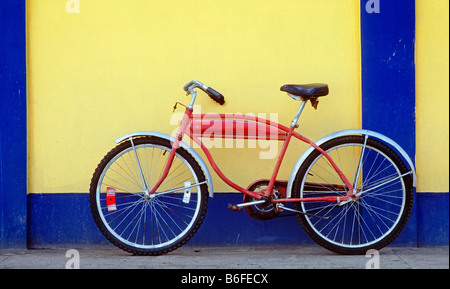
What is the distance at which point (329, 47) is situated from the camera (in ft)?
17.1

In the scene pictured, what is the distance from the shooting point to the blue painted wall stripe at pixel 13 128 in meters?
5.19

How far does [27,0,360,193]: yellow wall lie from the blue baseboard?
0.35 ft

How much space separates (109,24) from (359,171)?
2309 millimetres

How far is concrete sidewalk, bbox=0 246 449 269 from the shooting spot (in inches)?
181

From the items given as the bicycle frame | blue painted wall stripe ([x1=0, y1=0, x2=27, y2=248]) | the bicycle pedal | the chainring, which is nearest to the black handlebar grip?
the bicycle frame

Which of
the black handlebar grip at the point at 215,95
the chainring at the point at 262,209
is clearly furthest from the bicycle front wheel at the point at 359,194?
the black handlebar grip at the point at 215,95

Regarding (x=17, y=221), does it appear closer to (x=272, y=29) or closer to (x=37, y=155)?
(x=37, y=155)

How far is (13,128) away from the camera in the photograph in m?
5.20

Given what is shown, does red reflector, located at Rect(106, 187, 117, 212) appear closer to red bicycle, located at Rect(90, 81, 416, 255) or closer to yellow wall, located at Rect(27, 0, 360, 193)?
red bicycle, located at Rect(90, 81, 416, 255)

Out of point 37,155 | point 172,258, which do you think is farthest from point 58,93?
point 172,258

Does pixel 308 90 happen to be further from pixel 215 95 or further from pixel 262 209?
pixel 262 209

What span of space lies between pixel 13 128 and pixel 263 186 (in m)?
2.04

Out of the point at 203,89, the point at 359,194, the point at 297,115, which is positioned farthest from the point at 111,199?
the point at 359,194
